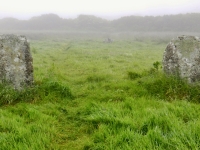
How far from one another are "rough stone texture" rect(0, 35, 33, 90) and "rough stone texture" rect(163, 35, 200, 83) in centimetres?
566

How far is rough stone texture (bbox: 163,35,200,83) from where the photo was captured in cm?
990

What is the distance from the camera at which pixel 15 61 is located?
9625 millimetres

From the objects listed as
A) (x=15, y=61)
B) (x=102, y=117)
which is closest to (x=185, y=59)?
(x=102, y=117)

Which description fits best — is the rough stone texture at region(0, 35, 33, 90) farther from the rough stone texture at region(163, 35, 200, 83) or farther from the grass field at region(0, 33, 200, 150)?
the rough stone texture at region(163, 35, 200, 83)

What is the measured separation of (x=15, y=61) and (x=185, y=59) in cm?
657

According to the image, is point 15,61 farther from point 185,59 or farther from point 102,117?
point 185,59

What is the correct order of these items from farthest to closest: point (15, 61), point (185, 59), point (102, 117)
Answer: point (185, 59) → point (15, 61) → point (102, 117)

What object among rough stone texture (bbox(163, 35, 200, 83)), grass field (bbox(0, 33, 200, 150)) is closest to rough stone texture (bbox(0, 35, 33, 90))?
grass field (bbox(0, 33, 200, 150))

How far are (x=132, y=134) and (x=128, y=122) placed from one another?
29.5 inches

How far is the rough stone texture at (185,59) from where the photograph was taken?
9901 millimetres

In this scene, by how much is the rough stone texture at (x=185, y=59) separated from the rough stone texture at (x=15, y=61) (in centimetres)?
566

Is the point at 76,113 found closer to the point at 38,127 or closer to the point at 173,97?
the point at 38,127

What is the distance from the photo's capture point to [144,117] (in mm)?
6461

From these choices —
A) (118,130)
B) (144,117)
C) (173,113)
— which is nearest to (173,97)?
(173,113)
